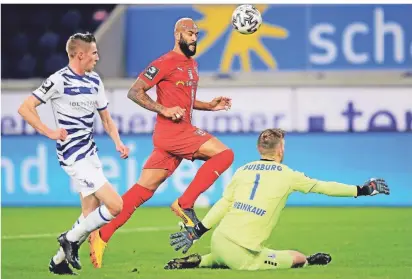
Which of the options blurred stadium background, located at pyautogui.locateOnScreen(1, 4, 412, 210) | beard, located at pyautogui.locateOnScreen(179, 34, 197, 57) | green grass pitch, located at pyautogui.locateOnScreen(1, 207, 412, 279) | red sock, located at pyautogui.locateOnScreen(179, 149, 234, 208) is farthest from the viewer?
blurred stadium background, located at pyautogui.locateOnScreen(1, 4, 412, 210)

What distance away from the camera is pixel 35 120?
7.80 metres

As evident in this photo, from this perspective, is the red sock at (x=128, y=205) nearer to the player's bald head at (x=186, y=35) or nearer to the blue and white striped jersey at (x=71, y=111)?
the blue and white striped jersey at (x=71, y=111)

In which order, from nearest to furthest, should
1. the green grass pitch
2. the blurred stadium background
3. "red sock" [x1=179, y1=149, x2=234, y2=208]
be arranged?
the green grass pitch, "red sock" [x1=179, y1=149, x2=234, y2=208], the blurred stadium background

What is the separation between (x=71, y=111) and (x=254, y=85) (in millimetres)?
8677

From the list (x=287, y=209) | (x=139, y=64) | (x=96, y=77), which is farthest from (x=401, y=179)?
(x=96, y=77)

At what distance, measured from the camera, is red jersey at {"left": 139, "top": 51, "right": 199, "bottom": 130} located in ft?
29.7

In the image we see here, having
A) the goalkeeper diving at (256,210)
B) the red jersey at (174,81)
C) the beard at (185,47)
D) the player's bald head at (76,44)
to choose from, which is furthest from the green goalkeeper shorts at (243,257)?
the beard at (185,47)

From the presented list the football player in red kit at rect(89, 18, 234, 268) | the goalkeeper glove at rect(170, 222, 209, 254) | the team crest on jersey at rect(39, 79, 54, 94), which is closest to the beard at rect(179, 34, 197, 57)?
the football player in red kit at rect(89, 18, 234, 268)

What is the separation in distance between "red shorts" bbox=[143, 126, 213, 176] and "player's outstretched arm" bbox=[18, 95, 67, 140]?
4.67 ft

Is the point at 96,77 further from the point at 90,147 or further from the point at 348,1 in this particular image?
the point at 348,1

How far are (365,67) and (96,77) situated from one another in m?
9.62

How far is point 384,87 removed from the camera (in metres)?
16.2

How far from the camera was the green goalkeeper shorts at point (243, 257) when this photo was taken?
777cm

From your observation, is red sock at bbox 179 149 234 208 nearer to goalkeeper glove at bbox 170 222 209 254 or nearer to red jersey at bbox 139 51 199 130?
red jersey at bbox 139 51 199 130
